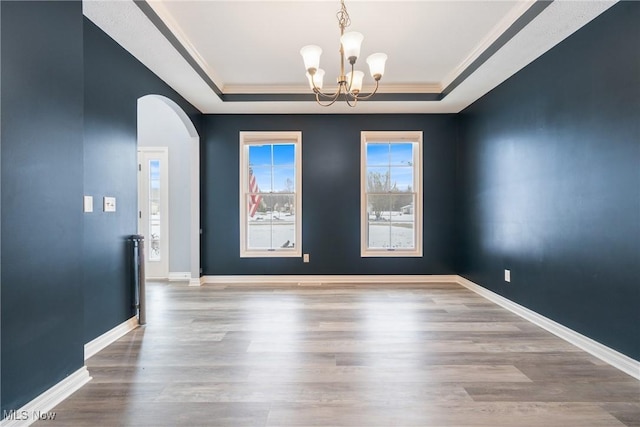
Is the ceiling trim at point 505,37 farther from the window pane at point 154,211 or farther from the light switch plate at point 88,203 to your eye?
the window pane at point 154,211

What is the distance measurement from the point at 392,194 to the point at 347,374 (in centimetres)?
325

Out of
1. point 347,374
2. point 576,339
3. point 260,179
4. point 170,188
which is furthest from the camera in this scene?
point 170,188

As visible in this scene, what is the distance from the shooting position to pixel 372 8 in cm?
250

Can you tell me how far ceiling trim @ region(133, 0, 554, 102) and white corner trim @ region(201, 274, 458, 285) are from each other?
8.64ft

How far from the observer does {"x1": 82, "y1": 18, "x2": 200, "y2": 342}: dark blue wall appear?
238cm

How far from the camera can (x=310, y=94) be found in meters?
4.14

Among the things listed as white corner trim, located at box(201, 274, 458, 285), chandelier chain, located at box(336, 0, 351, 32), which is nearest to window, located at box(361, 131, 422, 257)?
white corner trim, located at box(201, 274, 458, 285)

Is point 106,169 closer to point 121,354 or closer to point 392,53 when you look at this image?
point 121,354

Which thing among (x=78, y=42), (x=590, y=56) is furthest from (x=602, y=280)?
(x=78, y=42)

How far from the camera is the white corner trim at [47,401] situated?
1.51 metres

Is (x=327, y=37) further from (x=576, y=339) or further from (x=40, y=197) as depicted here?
(x=576, y=339)

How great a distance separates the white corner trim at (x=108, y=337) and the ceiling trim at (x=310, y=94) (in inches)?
102

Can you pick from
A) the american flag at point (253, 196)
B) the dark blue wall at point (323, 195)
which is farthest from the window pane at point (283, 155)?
the american flag at point (253, 196)

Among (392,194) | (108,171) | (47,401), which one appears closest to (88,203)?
(108,171)
